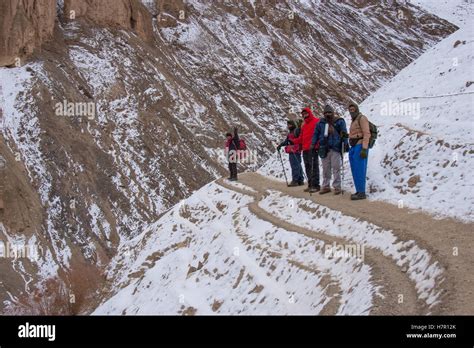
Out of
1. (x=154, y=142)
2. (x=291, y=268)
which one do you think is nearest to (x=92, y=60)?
(x=154, y=142)

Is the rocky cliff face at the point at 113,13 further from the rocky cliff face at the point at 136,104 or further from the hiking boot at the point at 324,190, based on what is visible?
the hiking boot at the point at 324,190

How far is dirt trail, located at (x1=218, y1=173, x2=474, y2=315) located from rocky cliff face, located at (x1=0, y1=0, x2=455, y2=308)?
43.0 ft

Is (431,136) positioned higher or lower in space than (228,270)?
higher

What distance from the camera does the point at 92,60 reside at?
35.6m

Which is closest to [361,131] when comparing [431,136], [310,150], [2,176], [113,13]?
[431,136]

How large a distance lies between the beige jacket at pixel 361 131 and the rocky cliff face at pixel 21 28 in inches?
1005

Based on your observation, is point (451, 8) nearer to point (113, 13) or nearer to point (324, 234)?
point (113, 13)

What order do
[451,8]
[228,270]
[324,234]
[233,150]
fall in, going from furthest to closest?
[451,8] → [233,150] → [228,270] → [324,234]

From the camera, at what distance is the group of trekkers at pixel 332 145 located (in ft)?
38.4

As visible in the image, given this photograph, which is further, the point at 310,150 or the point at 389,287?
the point at 310,150

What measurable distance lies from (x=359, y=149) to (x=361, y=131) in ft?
1.34

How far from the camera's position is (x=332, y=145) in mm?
12688

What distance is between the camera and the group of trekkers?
1170cm

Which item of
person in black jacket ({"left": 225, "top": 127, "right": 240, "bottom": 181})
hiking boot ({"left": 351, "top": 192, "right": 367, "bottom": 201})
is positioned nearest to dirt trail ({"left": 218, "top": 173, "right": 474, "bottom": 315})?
hiking boot ({"left": 351, "top": 192, "right": 367, "bottom": 201})
